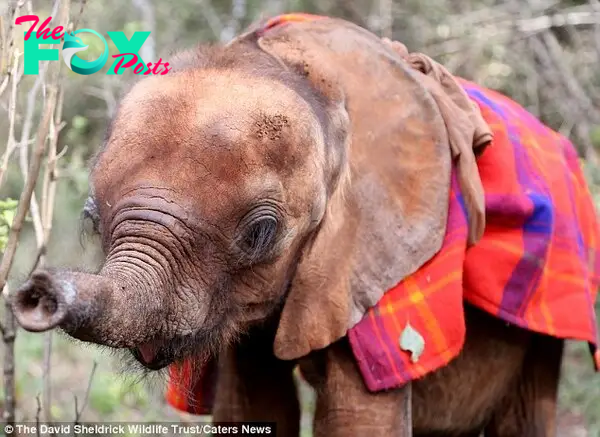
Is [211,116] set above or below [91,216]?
above

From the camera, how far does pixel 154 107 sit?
7.22 ft

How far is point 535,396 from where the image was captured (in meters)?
3.18

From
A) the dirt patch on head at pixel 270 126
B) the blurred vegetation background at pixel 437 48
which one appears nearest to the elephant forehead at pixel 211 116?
the dirt patch on head at pixel 270 126

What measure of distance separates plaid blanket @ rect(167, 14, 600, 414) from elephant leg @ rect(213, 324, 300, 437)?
10 centimetres

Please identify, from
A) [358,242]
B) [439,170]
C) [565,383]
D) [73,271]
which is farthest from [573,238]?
[565,383]

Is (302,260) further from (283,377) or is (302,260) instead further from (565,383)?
(565,383)

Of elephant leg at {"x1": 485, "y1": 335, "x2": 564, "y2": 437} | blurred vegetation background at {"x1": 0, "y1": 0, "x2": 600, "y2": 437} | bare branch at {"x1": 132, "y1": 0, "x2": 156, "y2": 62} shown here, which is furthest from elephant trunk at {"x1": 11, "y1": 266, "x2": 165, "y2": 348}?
bare branch at {"x1": 132, "y1": 0, "x2": 156, "y2": 62}

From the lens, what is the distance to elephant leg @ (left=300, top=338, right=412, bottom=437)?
248cm

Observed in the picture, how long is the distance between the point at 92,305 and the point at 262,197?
22.9 inches

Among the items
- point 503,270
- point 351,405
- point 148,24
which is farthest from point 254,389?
point 148,24

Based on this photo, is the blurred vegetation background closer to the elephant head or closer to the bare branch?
the bare branch

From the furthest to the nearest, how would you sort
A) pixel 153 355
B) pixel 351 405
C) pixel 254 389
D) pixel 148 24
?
pixel 148 24, pixel 254 389, pixel 351 405, pixel 153 355

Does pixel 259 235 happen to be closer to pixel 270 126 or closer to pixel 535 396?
pixel 270 126

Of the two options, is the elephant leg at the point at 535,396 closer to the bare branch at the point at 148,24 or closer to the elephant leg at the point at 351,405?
the elephant leg at the point at 351,405
